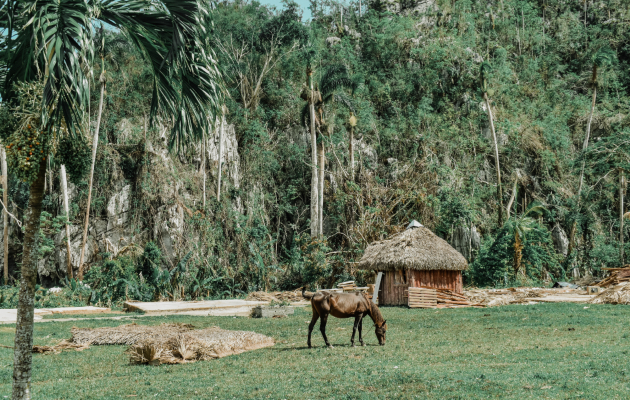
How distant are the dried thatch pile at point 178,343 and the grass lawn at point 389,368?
0.20 metres

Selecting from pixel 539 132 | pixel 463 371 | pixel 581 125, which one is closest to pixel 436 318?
pixel 463 371

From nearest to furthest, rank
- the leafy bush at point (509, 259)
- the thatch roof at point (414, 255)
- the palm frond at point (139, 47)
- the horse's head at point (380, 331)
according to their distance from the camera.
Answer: the palm frond at point (139, 47) < the horse's head at point (380, 331) < the thatch roof at point (414, 255) < the leafy bush at point (509, 259)

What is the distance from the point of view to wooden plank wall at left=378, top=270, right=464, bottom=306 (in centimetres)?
1806

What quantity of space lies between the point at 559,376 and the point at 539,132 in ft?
91.8

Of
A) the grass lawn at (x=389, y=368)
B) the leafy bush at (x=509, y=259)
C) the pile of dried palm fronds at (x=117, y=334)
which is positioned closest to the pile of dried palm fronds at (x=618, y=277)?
the leafy bush at (x=509, y=259)

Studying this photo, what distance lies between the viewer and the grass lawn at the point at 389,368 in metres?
5.96

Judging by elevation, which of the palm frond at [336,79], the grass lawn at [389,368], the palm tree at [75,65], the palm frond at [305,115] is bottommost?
the grass lawn at [389,368]

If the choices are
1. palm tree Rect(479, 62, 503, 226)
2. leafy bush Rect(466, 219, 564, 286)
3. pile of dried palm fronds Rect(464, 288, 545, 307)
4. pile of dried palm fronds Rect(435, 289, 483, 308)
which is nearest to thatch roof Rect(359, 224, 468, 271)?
pile of dried palm fronds Rect(435, 289, 483, 308)

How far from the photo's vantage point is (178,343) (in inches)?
326

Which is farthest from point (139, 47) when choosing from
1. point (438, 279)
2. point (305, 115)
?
point (305, 115)

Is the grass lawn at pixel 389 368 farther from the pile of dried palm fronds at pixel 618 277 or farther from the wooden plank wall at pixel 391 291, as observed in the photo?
the pile of dried palm fronds at pixel 618 277

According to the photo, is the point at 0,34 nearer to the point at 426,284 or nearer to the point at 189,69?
the point at 189,69

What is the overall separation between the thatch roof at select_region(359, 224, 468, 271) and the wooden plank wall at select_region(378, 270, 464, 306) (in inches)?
14.4

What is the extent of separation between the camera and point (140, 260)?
23641 mm
